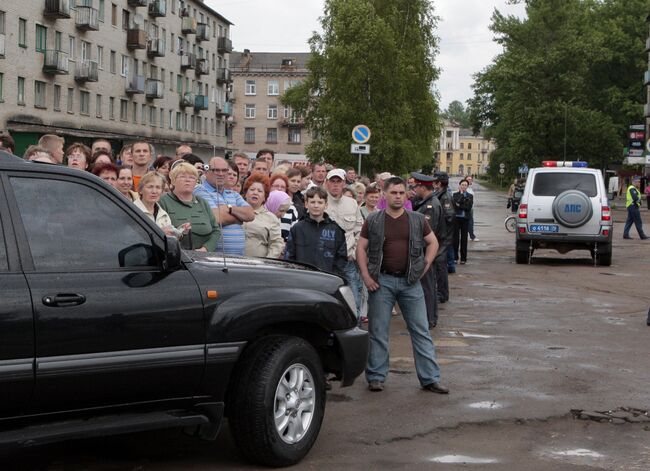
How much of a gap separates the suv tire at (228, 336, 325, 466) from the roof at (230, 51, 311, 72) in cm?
12549

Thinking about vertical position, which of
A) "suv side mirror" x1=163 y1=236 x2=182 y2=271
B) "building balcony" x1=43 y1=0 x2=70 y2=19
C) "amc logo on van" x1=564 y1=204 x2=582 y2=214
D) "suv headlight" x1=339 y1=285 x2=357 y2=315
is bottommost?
"suv headlight" x1=339 y1=285 x2=357 y2=315

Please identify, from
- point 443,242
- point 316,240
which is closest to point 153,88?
point 443,242

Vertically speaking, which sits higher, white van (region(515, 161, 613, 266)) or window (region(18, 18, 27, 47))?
window (region(18, 18, 27, 47))

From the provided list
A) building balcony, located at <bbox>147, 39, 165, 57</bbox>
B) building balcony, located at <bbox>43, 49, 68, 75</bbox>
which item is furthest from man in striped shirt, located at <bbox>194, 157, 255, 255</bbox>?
building balcony, located at <bbox>147, 39, 165, 57</bbox>

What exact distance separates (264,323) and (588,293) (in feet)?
37.0

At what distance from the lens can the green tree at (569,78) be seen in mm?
73375

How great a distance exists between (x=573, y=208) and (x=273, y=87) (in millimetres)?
111282

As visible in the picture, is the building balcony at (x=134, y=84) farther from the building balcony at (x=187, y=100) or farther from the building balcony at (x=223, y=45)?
the building balcony at (x=223, y=45)

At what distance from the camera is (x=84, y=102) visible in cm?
6247

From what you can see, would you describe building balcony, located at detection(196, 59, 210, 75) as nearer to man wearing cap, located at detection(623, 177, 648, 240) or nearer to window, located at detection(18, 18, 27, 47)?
window, located at detection(18, 18, 27, 47)

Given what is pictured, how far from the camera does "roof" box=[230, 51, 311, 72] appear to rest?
131625 mm

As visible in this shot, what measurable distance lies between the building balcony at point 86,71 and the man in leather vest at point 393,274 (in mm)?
53669

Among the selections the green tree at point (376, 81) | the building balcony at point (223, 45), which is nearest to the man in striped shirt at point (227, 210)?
the green tree at point (376, 81)

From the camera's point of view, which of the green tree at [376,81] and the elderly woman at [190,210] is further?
the green tree at [376,81]
